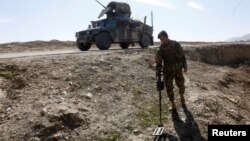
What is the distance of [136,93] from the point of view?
10398mm

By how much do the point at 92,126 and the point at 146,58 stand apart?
6965 millimetres

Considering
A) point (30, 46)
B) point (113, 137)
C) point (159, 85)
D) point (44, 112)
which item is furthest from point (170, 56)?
point (30, 46)

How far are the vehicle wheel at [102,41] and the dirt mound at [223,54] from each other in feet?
15.6

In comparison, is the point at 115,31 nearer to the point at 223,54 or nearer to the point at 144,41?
the point at 144,41

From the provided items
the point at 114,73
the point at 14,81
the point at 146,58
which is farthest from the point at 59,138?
the point at 146,58

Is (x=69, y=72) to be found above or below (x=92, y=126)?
above

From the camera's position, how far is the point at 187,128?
8391 mm

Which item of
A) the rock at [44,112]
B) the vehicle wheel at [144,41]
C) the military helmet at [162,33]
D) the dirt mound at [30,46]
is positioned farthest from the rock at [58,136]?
the dirt mound at [30,46]

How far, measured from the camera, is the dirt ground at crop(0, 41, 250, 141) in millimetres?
7973

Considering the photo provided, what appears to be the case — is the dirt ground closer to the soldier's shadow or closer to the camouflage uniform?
the soldier's shadow

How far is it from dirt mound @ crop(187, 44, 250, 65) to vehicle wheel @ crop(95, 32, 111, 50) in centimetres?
477

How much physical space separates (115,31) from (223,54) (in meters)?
8.82

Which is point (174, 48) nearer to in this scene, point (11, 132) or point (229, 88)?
point (11, 132)

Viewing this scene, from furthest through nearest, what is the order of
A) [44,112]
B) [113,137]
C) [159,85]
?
[159,85] → [44,112] → [113,137]
